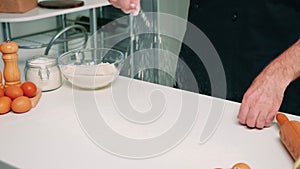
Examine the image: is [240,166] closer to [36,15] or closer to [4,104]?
[4,104]

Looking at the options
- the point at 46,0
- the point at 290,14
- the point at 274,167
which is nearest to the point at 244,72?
the point at 290,14

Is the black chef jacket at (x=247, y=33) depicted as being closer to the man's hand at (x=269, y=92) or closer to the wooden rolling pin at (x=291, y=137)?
the man's hand at (x=269, y=92)

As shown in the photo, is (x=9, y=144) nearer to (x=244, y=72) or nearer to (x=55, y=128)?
(x=55, y=128)

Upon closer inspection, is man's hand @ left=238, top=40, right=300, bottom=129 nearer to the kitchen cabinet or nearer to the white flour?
the white flour

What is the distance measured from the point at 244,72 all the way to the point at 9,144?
833 mm

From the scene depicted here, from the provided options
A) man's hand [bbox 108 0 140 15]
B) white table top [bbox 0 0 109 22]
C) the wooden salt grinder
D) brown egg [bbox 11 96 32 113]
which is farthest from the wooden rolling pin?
white table top [bbox 0 0 109 22]

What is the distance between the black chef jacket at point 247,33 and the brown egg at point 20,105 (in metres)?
0.72

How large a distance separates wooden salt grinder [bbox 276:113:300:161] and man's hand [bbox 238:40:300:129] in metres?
0.05

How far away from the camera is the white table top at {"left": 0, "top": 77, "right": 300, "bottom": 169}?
0.74 m

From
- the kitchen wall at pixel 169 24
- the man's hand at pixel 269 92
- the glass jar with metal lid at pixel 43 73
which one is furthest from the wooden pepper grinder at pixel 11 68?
the kitchen wall at pixel 169 24

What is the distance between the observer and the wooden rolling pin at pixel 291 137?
28.8 inches

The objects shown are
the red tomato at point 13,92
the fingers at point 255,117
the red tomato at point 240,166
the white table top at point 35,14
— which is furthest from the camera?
the white table top at point 35,14

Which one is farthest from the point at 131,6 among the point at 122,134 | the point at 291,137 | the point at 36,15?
the point at 36,15

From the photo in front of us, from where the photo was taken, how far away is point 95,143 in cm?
80
